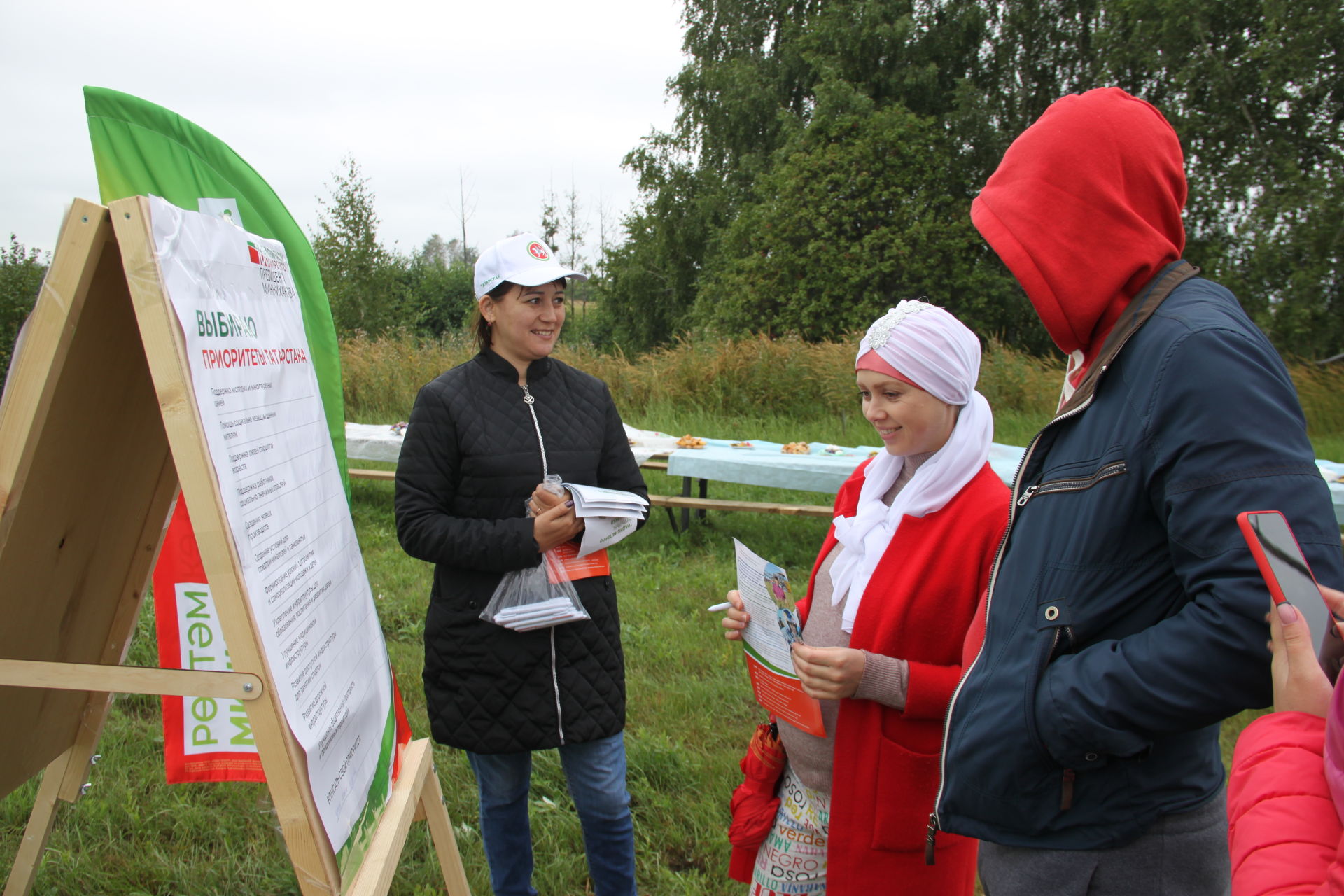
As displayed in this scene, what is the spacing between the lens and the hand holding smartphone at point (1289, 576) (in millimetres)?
940

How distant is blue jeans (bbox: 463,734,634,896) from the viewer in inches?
89.7

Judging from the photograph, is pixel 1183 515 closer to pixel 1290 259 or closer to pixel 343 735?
pixel 343 735

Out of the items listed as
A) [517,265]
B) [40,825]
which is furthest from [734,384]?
[40,825]

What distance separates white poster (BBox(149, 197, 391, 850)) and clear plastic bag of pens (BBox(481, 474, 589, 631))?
0.42 m

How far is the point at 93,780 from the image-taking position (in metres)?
3.18

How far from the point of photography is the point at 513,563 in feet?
7.02

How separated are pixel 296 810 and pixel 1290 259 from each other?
18867 millimetres

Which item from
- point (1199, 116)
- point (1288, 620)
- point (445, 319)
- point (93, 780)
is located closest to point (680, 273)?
point (445, 319)

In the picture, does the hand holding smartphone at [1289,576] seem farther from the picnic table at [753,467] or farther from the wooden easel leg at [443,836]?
the picnic table at [753,467]

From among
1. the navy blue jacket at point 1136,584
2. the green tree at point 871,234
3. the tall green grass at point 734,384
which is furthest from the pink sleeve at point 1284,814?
the green tree at point 871,234

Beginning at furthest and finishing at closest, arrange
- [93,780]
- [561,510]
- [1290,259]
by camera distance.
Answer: [1290,259]
[93,780]
[561,510]

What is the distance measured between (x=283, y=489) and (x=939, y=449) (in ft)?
4.34

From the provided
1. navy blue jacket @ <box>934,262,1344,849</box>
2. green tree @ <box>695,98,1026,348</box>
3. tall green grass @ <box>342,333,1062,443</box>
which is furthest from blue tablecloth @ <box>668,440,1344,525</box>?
Answer: green tree @ <box>695,98,1026,348</box>

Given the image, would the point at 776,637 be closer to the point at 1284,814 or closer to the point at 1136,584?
the point at 1136,584
